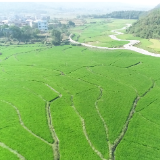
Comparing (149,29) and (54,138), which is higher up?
(149,29)

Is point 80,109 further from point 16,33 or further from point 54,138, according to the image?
point 16,33

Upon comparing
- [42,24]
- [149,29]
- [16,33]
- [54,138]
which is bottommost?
[54,138]

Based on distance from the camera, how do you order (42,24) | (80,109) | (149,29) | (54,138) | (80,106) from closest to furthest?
(54,138) < (80,109) < (80,106) < (149,29) < (42,24)

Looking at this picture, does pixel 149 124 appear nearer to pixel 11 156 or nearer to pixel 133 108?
pixel 133 108

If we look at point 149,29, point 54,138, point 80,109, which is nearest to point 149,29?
point 149,29

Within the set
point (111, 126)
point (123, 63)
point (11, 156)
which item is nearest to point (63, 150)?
point (11, 156)

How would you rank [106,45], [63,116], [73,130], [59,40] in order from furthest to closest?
[59,40] < [106,45] < [63,116] < [73,130]

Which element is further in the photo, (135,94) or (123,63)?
(123,63)

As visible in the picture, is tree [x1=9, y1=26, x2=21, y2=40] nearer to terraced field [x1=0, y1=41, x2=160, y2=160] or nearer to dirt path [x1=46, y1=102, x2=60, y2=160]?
terraced field [x1=0, y1=41, x2=160, y2=160]
